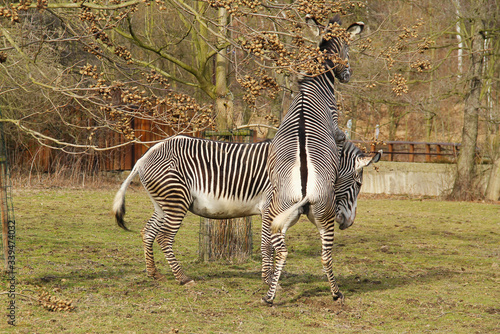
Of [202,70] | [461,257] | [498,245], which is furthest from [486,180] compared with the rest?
[202,70]

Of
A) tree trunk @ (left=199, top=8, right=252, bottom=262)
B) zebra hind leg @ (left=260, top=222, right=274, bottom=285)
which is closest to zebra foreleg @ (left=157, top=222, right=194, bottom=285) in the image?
zebra hind leg @ (left=260, top=222, right=274, bottom=285)

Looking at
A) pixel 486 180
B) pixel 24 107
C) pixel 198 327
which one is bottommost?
pixel 198 327

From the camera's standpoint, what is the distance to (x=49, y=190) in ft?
51.6

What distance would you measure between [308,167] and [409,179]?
15145 mm

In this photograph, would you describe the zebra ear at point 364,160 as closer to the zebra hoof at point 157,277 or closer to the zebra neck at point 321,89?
the zebra neck at point 321,89

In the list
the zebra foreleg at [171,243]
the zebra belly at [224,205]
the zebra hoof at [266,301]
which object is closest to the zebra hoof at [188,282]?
the zebra foreleg at [171,243]

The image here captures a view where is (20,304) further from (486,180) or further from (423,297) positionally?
(486,180)

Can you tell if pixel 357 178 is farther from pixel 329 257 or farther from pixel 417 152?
pixel 417 152

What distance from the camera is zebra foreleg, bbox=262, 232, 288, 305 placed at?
5.85 m

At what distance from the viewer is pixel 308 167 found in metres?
5.93

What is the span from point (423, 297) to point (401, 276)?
3.75ft

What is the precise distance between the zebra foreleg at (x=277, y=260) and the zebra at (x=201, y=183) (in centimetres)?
66

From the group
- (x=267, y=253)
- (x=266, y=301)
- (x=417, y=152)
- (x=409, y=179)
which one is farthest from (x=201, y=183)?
(x=417, y=152)

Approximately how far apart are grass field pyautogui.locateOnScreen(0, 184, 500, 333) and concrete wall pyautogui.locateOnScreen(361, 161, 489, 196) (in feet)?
24.9
